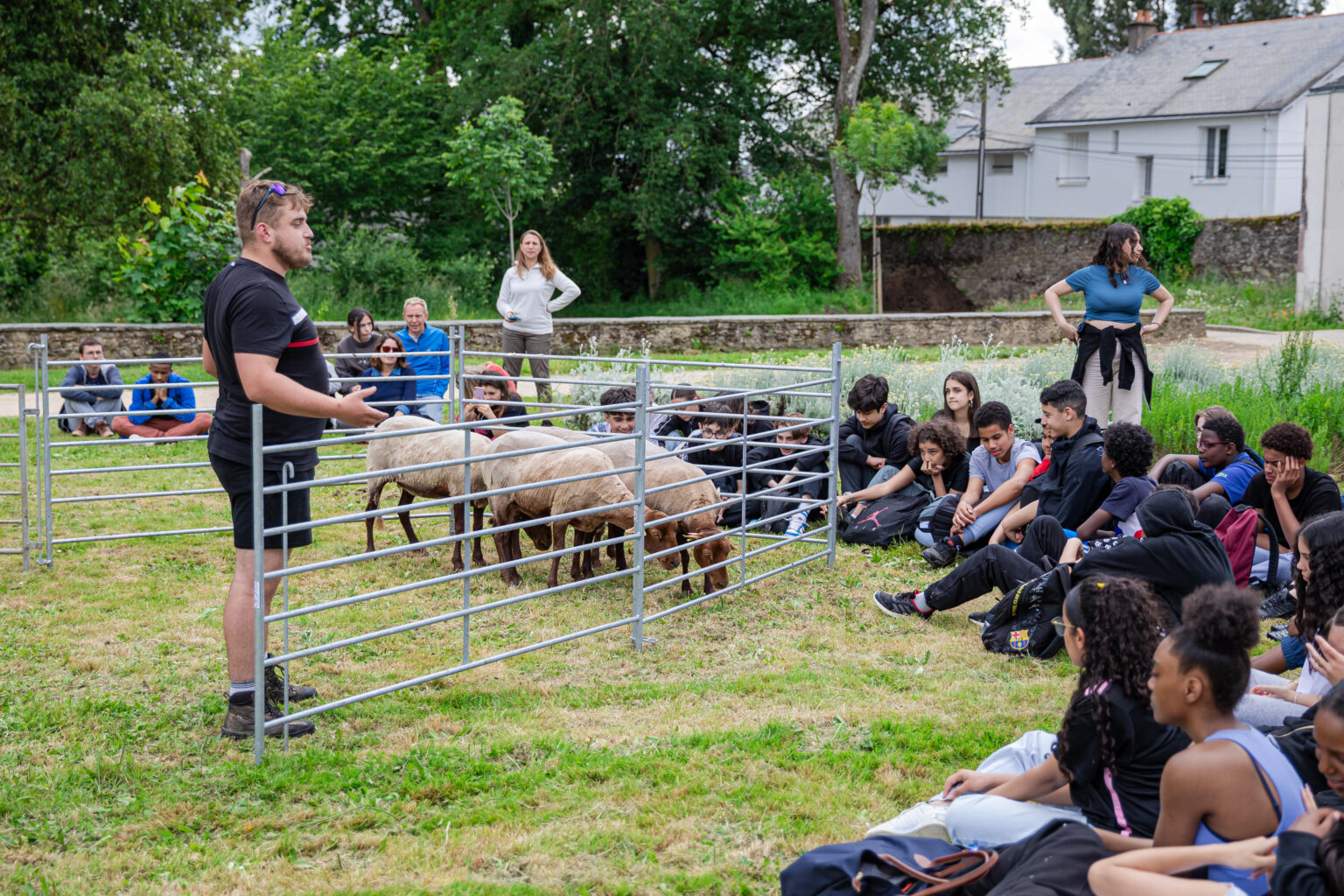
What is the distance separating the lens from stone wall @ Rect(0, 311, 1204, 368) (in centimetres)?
1622

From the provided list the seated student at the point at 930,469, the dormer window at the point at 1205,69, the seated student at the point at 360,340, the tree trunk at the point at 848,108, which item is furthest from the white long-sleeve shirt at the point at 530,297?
the dormer window at the point at 1205,69

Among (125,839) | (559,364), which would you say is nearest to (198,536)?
(125,839)

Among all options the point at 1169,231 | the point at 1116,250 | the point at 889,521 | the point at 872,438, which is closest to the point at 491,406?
the point at 872,438

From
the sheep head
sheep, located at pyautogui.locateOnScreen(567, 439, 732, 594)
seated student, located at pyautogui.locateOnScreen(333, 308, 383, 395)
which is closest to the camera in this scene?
sheep, located at pyautogui.locateOnScreen(567, 439, 732, 594)

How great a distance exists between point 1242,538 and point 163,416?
9.80 metres

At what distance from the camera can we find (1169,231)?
29.7 m

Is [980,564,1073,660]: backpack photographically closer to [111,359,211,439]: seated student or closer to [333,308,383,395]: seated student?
[333,308,383,395]: seated student

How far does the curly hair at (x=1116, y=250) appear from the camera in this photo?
7848 mm

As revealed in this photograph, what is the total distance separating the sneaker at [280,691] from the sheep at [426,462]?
2122mm

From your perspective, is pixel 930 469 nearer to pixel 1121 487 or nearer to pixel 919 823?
pixel 1121 487

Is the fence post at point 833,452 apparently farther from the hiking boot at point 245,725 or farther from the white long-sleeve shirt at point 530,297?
the white long-sleeve shirt at point 530,297

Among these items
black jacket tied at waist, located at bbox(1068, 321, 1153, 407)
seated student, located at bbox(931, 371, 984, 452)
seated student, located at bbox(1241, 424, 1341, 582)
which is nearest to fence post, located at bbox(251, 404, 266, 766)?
seated student, located at bbox(1241, 424, 1341, 582)

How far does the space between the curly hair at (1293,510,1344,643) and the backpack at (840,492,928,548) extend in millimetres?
3671

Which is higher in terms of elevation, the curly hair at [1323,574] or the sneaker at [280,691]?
the curly hair at [1323,574]
